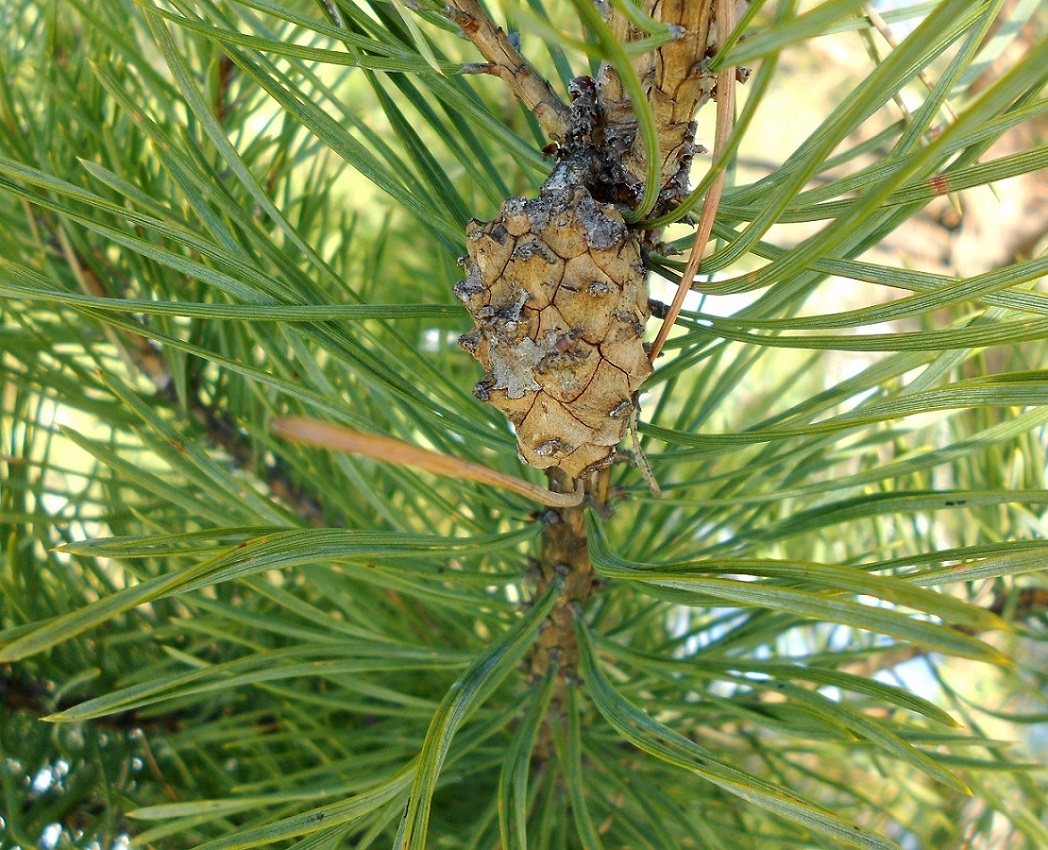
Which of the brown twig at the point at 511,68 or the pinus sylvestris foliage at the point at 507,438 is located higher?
the brown twig at the point at 511,68

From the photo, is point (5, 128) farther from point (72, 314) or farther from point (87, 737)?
point (87, 737)

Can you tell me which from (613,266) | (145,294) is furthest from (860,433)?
(145,294)

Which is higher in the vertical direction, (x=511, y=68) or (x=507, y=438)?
(x=511, y=68)

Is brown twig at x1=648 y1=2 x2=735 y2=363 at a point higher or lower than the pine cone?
higher

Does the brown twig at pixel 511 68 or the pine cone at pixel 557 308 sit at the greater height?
the brown twig at pixel 511 68

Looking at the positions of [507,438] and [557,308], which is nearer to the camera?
[557,308]
